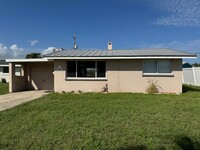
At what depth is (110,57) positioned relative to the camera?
43.7 feet

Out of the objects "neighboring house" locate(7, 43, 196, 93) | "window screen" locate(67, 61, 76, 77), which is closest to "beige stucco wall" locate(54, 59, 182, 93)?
"neighboring house" locate(7, 43, 196, 93)

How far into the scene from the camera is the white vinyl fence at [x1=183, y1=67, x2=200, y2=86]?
2002 cm

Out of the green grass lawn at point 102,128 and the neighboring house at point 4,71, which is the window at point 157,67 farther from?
the neighboring house at point 4,71

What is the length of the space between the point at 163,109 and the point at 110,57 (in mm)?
6042

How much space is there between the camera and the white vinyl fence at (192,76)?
20023mm

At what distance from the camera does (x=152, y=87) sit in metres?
13.5

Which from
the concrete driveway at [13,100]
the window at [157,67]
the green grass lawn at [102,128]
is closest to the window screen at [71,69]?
the concrete driveway at [13,100]

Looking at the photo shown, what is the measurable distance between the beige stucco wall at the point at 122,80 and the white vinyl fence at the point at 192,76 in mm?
8159

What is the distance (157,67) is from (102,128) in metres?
9.00

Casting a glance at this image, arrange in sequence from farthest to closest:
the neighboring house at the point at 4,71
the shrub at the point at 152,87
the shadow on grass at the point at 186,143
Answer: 1. the neighboring house at the point at 4,71
2. the shrub at the point at 152,87
3. the shadow on grass at the point at 186,143

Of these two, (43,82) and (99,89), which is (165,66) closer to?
(99,89)

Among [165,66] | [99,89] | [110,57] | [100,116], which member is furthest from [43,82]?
[100,116]

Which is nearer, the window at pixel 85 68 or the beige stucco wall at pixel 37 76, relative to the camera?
the window at pixel 85 68

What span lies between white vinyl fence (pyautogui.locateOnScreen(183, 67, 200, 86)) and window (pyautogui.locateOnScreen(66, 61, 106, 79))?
11456 millimetres
